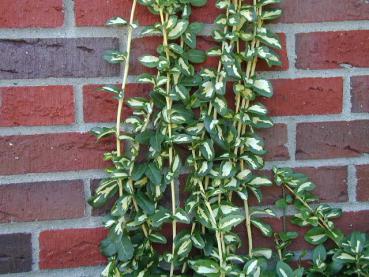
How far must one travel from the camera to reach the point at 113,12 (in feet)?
2.92

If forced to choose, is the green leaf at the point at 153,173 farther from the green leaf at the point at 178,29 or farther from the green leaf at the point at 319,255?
the green leaf at the point at 319,255

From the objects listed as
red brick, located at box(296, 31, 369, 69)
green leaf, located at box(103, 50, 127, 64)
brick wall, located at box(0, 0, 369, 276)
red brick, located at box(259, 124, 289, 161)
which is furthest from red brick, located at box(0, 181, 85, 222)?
red brick, located at box(296, 31, 369, 69)

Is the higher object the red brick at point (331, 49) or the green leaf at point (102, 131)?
the red brick at point (331, 49)

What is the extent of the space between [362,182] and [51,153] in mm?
552

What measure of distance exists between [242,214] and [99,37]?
389 mm

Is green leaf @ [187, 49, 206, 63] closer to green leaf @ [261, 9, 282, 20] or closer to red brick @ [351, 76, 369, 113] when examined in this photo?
green leaf @ [261, 9, 282, 20]

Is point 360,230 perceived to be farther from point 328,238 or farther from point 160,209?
point 160,209

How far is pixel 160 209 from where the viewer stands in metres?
0.91

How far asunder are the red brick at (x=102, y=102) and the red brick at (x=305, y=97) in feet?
0.73

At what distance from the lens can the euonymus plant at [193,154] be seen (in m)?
0.88

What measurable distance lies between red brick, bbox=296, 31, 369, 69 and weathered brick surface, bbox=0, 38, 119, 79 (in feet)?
1.06

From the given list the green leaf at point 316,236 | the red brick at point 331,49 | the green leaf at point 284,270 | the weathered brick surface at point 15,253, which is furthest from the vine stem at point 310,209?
the weathered brick surface at point 15,253

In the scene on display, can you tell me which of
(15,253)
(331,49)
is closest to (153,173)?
(15,253)

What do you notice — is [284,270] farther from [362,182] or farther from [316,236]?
[362,182]
